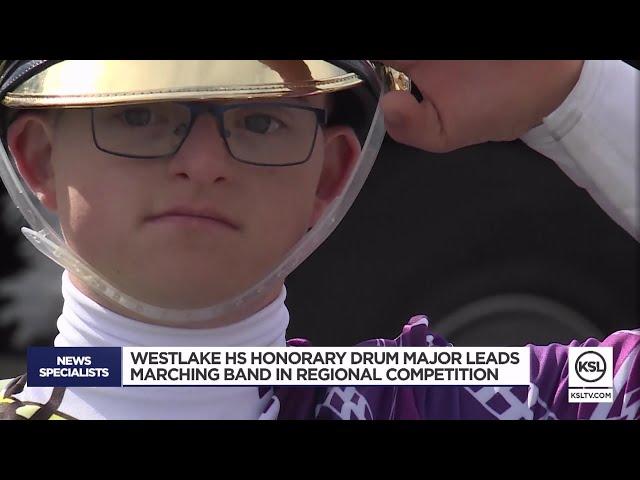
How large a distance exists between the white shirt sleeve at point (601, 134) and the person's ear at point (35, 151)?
3.43 ft

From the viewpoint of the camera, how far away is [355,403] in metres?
2.81

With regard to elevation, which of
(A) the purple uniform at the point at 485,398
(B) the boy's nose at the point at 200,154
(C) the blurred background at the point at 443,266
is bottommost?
(A) the purple uniform at the point at 485,398

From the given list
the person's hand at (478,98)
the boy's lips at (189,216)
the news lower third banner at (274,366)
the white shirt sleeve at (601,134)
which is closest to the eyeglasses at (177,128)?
the boy's lips at (189,216)

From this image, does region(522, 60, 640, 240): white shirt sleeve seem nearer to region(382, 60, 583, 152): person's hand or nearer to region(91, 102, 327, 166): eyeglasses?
region(382, 60, 583, 152): person's hand

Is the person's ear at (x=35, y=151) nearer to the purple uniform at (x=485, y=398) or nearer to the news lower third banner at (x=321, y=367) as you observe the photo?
the news lower third banner at (x=321, y=367)

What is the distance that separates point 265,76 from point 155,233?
41cm

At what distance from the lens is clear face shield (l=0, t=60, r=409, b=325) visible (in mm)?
2676

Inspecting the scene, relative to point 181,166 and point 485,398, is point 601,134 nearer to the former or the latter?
point 485,398

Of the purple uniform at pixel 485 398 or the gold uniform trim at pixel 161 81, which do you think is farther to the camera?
the purple uniform at pixel 485 398

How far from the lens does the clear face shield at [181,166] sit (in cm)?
268

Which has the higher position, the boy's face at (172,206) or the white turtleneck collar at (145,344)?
the boy's face at (172,206)

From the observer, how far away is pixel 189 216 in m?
2.68

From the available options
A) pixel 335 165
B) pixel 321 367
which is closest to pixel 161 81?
pixel 335 165

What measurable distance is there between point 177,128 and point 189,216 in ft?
0.62
